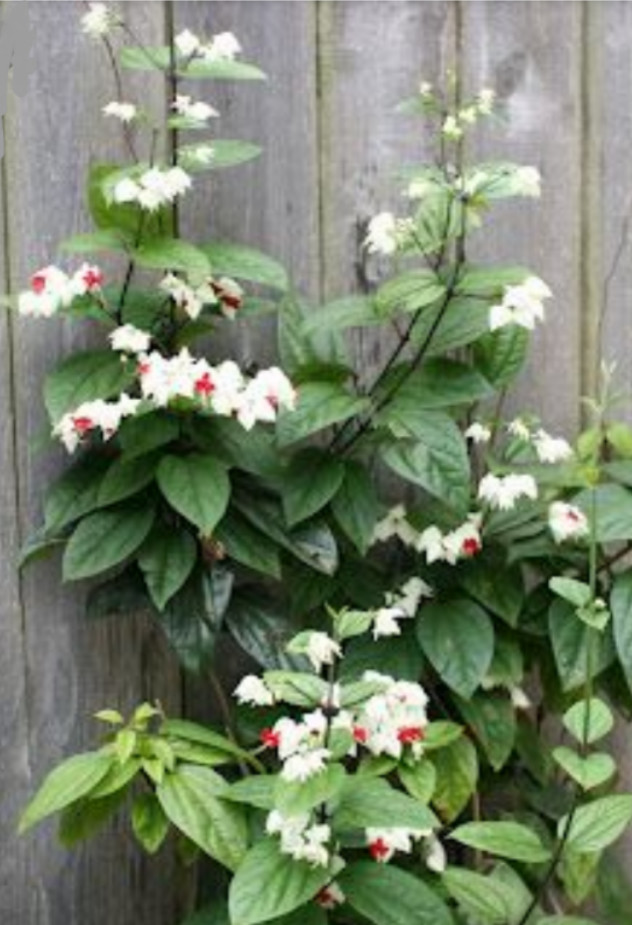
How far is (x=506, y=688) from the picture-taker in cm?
231

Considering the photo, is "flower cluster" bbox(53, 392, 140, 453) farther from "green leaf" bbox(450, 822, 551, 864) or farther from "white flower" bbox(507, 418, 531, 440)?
"green leaf" bbox(450, 822, 551, 864)

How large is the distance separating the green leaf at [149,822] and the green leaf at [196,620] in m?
0.21

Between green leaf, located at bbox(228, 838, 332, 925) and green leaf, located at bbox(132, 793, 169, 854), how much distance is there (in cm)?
16

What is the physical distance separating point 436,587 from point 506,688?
16 centimetres

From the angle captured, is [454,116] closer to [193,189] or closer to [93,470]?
[193,189]

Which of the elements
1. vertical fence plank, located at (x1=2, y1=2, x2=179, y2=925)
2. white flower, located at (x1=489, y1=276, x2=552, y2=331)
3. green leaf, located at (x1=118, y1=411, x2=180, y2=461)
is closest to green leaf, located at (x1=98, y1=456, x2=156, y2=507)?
green leaf, located at (x1=118, y1=411, x2=180, y2=461)

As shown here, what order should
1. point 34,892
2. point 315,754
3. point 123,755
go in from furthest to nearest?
point 34,892
point 123,755
point 315,754

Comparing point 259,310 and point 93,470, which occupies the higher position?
point 259,310

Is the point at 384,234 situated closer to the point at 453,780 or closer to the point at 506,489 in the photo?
the point at 506,489

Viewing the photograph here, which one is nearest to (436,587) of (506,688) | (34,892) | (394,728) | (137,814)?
(506,688)

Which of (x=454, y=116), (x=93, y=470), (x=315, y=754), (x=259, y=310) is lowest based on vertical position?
(x=315, y=754)

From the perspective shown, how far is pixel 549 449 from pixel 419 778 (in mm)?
482

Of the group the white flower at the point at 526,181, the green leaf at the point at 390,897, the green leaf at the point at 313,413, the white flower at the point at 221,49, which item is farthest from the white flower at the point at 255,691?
the white flower at the point at 221,49

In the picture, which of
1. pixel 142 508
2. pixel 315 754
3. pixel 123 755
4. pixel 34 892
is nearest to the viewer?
pixel 315 754
